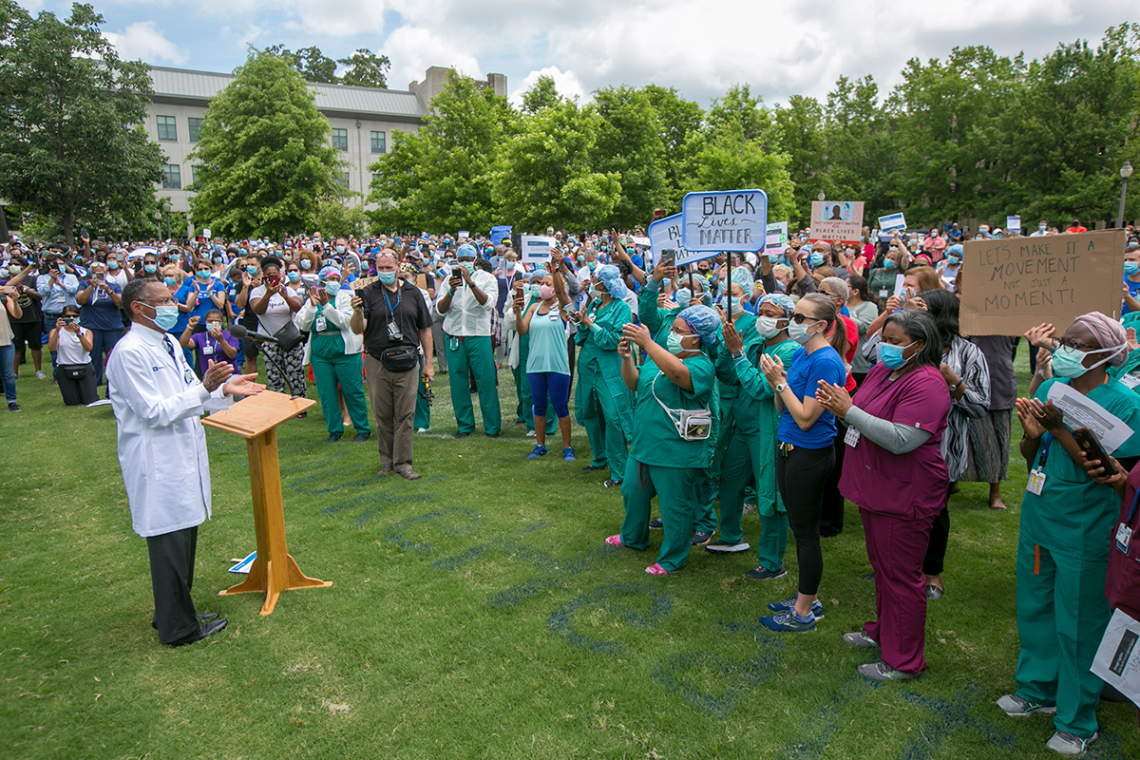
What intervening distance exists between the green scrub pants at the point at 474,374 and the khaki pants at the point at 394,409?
1.34m

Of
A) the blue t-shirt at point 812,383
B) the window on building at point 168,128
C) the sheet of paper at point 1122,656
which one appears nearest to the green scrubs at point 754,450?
the blue t-shirt at point 812,383

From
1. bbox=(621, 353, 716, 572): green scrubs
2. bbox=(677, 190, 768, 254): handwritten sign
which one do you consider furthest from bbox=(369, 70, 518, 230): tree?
bbox=(621, 353, 716, 572): green scrubs

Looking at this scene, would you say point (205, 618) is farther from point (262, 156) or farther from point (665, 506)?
point (262, 156)

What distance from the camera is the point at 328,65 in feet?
296

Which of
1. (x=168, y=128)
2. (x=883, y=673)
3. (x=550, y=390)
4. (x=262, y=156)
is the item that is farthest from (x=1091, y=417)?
(x=168, y=128)

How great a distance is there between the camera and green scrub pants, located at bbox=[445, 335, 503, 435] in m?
9.30

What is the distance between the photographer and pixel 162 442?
13.9 feet

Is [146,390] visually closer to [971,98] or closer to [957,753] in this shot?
[957,753]

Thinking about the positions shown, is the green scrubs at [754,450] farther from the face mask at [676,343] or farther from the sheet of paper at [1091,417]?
the sheet of paper at [1091,417]

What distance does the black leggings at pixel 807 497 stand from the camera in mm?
4332

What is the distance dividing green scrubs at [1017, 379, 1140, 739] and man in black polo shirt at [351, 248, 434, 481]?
6.01 metres

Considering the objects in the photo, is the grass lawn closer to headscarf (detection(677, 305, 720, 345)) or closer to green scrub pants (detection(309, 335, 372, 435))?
headscarf (detection(677, 305, 720, 345))

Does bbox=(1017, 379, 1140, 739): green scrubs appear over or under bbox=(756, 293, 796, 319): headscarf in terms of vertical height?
under

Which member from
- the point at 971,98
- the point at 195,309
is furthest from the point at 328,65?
the point at 195,309
